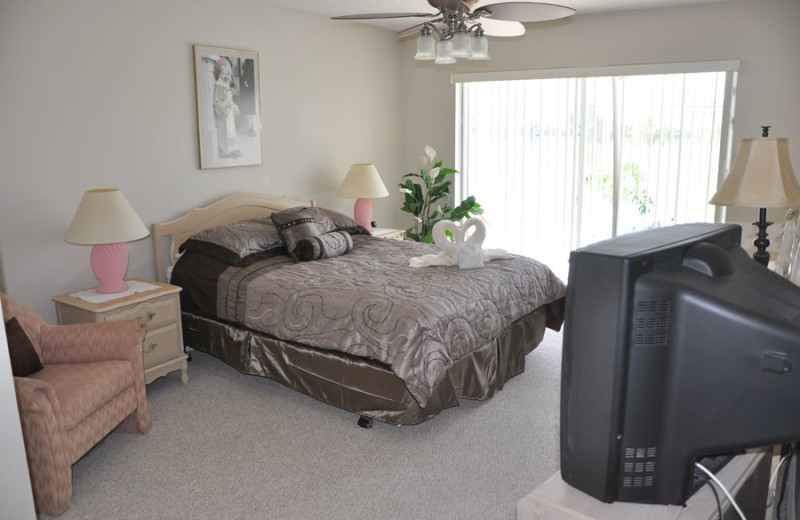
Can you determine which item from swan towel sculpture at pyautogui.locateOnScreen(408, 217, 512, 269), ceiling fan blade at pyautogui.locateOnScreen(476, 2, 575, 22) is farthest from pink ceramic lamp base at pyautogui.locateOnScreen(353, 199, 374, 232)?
ceiling fan blade at pyautogui.locateOnScreen(476, 2, 575, 22)

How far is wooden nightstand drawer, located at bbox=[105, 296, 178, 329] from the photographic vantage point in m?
3.52

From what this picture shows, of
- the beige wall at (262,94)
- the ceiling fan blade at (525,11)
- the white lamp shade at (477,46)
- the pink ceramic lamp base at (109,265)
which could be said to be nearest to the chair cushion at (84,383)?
the pink ceramic lamp base at (109,265)

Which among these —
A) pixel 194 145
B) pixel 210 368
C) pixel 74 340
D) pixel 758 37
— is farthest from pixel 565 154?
pixel 74 340

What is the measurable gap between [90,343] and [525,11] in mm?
2692

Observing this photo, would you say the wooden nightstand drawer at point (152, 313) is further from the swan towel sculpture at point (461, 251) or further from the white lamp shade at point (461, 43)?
the white lamp shade at point (461, 43)

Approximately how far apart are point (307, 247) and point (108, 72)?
1.69 metres

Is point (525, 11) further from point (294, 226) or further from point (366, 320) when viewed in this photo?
point (294, 226)

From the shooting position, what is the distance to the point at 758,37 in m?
4.73

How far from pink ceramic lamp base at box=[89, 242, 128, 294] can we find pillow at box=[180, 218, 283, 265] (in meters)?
0.60

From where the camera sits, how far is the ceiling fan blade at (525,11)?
9.53 ft

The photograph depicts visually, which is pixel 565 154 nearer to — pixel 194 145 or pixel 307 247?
pixel 307 247

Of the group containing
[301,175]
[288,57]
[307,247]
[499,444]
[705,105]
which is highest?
[288,57]

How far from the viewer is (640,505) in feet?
3.86

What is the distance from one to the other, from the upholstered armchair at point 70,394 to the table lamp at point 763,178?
2.88 m
